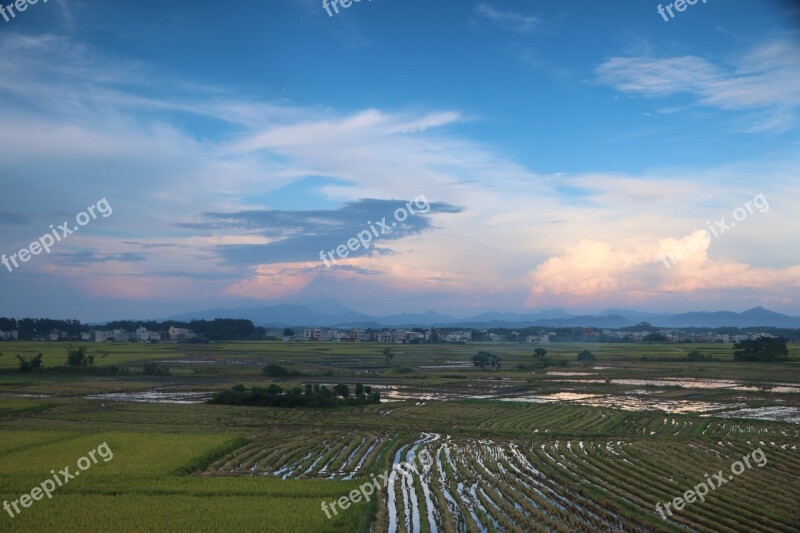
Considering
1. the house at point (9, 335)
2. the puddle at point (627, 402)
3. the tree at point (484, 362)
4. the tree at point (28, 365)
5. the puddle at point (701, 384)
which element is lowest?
the puddle at point (701, 384)

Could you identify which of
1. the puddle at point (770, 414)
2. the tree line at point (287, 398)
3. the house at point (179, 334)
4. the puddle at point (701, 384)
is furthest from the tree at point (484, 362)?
the house at point (179, 334)

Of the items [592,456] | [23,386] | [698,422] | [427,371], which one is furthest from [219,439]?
[427,371]

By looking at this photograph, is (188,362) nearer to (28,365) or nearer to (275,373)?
(28,365)

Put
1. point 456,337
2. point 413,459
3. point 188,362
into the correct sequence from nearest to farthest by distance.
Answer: point 413,459 → point 188,362 → point 456,337

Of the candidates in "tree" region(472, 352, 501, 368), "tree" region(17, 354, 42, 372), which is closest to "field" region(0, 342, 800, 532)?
"tree" region(17, 354, 42, 372)

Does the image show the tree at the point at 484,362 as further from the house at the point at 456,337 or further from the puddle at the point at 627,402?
the house at the point at 456,337

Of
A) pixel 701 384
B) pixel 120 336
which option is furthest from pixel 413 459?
pixel 120 336
